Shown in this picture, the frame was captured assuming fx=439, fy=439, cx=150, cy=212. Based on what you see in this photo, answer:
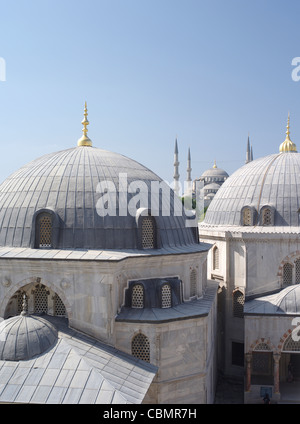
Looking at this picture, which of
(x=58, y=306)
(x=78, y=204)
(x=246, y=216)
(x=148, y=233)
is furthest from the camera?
(x=246, y=216)

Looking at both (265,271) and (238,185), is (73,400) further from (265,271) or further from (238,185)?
(238,185)

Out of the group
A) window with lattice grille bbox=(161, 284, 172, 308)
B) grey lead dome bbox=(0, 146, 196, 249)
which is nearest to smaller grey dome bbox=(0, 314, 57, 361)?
grey lead dome bbox=(0, 146, 196, 249)

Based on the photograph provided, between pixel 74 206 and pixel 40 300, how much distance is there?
3.66m

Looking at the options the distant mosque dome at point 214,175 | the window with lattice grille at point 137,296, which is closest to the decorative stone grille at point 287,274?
the window with lattice grille at point 137,296

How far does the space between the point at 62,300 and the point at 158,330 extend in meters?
3.45

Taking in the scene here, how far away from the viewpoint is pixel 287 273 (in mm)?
21531

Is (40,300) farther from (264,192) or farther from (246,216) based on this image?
(264,192)

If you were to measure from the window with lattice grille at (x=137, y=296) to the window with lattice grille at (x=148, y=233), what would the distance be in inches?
64.0

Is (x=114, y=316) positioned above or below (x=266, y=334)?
above

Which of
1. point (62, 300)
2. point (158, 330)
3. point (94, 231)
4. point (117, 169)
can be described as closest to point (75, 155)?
point (117, 169)

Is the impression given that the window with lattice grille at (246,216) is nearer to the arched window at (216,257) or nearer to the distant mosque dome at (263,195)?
the distant mosque dome at (263,195)

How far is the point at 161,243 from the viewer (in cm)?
1744

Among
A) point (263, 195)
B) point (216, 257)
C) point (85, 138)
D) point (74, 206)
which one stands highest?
point (85, 138)

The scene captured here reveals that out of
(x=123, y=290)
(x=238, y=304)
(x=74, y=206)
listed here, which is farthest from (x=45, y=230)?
(x=238, y=304)
